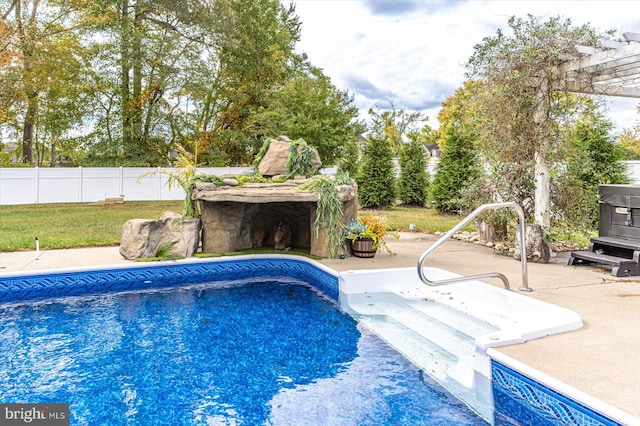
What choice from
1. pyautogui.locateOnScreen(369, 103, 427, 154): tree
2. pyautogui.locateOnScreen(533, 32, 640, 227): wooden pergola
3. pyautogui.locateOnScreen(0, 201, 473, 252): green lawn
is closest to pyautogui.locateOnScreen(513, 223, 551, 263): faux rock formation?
pyautogui.locateOnScreen(533, 32, 640, 227): wooden pergola

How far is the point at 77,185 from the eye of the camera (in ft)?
48.0

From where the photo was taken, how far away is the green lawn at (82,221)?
25.1 feet

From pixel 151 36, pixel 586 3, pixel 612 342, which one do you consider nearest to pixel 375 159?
pixel 586 3

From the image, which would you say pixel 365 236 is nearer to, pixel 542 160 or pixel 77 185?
pixel 542 160

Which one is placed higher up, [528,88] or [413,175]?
[528,88]

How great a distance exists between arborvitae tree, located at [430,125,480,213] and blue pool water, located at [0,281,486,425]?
8344mm

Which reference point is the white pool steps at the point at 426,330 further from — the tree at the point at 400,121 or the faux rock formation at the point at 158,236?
the tree at the point at 400,121

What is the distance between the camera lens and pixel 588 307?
3840 mm

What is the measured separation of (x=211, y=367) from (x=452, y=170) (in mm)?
10537

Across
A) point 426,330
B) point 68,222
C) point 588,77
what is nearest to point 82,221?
point 68,222

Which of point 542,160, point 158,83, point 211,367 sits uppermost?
point 158,83

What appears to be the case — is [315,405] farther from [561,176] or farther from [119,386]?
[561,176]

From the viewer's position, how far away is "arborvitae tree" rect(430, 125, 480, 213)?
40.4 feet

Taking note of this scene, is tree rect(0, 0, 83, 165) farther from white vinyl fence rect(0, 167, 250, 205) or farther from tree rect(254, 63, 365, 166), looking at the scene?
tree rect(254, 63, 365, 166)
